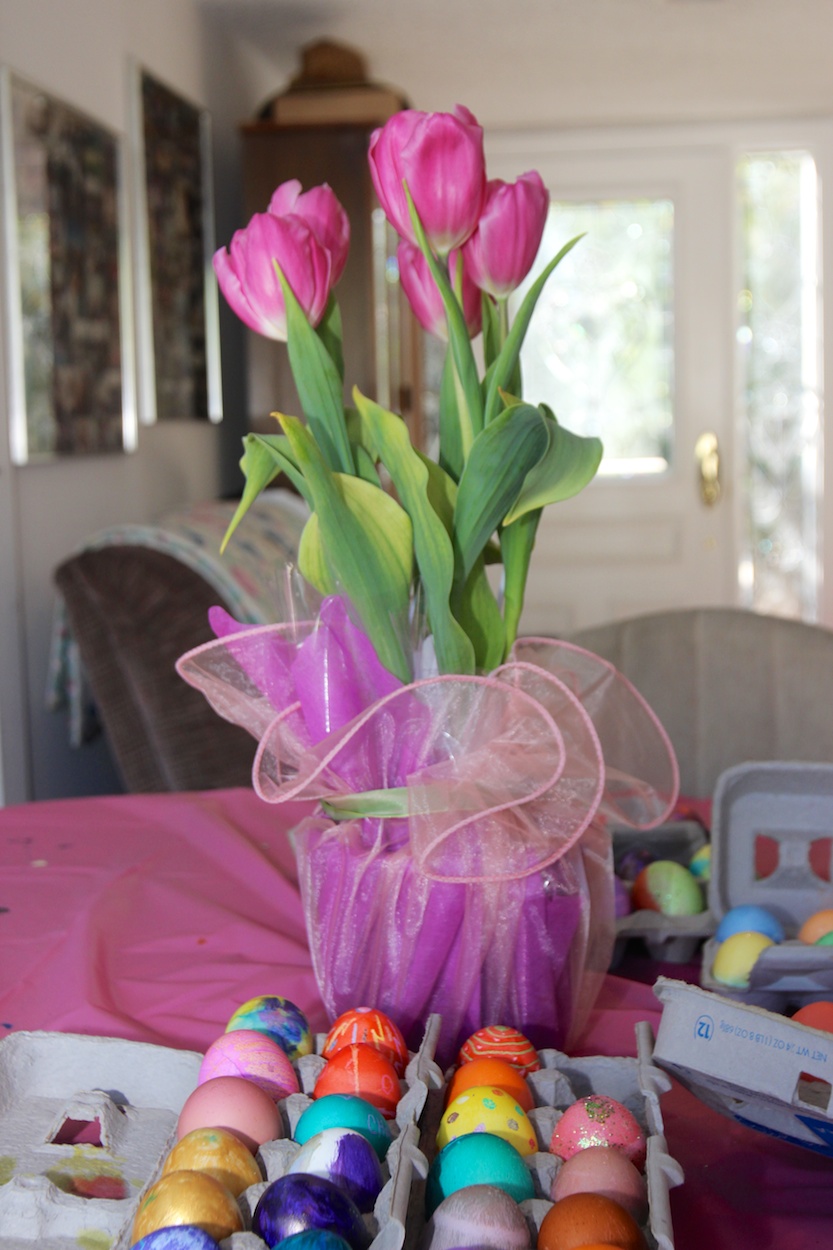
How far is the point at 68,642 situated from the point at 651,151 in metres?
3.12

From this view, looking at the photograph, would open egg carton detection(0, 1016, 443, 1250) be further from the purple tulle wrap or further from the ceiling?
the ceiling

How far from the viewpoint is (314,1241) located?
43 centimetres

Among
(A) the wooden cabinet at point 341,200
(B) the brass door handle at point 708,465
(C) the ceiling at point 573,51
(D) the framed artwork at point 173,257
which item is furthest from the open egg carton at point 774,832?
(B) the brass door handle at point 708,465

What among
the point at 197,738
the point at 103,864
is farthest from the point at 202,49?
the point at 103,864

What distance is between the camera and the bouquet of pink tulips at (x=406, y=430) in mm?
619

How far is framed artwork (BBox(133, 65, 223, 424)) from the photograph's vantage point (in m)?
2.74

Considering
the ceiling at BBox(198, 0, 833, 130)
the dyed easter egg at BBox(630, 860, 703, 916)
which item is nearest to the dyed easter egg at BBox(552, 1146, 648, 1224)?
the dyed easter egg at BBox(630, 860, 703, 916)

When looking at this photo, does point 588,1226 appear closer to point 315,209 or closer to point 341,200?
point 315,209

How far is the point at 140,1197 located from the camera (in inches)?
18.9

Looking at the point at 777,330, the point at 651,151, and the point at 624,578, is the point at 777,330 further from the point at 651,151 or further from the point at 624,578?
the point at 624,578

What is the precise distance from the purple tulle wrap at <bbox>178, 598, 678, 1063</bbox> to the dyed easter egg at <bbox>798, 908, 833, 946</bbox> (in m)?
0.15

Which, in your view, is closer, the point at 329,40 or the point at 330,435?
the point at 330,435

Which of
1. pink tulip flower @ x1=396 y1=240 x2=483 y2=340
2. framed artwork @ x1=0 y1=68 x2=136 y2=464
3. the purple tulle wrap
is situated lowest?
the purple tulle wrap

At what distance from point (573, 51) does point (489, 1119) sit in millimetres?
3709
